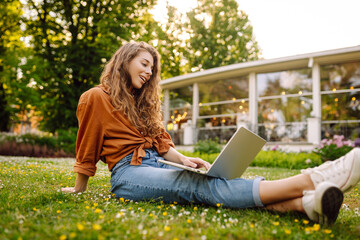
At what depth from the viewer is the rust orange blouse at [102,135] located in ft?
8.65

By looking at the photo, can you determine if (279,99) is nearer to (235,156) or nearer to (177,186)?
(235,156)

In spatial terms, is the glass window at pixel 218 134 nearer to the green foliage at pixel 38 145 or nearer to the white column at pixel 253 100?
the white column at pixel 253 100

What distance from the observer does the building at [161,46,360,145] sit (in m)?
11.8

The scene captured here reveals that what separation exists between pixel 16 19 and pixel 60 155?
11640mm

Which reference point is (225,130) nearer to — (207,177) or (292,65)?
(292,65)

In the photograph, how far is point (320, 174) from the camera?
203 cm

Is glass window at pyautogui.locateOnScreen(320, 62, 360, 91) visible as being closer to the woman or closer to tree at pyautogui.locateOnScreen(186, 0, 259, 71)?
the woman

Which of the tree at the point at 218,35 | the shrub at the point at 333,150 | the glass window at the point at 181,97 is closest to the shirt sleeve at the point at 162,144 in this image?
the shrub at the point at 333,150

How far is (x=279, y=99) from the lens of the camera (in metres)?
13.3

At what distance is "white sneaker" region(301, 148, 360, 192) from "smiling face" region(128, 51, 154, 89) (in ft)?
5.78

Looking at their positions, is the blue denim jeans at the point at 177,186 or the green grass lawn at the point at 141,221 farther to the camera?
the blue denim jeans at the point at 177,186

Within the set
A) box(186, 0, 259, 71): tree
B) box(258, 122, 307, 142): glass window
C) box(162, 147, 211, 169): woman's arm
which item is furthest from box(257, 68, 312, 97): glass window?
box(186, 0, 259, 71): tree

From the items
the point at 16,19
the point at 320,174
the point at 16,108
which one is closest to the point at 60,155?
the point at 16,108

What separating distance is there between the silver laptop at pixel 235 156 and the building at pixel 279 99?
10.2m
